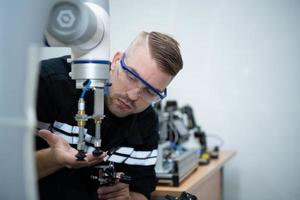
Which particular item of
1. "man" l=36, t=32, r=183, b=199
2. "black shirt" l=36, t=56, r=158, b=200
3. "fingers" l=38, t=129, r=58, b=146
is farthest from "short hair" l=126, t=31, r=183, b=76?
"fingers" l=38, t=129, r=58, b=146

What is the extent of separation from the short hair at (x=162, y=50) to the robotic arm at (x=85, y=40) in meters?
0.20

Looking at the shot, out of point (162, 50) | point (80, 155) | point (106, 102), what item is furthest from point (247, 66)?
point (80, 155)

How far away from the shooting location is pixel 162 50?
83cm

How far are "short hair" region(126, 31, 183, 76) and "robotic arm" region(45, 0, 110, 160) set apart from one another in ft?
0.65

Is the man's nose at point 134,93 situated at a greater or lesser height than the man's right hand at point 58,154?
greater

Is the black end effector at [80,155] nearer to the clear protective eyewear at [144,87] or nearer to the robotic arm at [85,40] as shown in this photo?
the robotic arm at [85,40]

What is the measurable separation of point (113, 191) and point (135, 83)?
34 cm

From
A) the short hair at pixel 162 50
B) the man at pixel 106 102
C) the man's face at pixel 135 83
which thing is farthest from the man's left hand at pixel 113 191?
the short hair at pixel 162 50

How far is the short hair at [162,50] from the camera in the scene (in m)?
0.83

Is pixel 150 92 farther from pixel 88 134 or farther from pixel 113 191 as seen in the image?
pixel 113 191

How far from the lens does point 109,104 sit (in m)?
0.87

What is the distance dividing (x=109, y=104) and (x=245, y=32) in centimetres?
67

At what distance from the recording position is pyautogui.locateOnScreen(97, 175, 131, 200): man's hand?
95 centimetres

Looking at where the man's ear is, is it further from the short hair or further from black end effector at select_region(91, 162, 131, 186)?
black end effector at select_region(91, 162, 131, 186)
